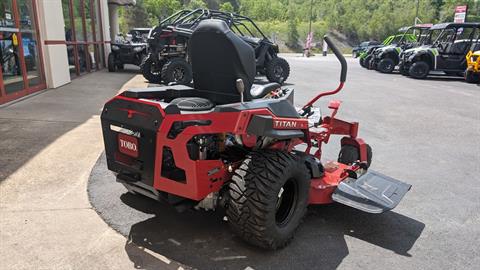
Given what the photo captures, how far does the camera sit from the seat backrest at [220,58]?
10.0 ft

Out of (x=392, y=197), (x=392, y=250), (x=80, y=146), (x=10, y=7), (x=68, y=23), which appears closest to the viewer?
(x=392, y=250)

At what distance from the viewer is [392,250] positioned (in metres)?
3.07

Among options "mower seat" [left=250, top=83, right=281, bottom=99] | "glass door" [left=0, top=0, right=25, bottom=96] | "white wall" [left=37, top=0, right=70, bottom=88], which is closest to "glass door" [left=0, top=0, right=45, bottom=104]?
"glass door" [left=0, top=0, right=25, bottom=96]

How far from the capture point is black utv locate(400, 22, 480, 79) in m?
14.9

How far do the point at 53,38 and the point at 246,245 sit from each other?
28.7ft

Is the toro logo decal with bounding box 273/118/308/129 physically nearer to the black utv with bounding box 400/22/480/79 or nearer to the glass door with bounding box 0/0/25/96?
the glass door with bounding box 0/0/25/96

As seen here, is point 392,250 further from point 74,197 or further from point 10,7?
point 10,7

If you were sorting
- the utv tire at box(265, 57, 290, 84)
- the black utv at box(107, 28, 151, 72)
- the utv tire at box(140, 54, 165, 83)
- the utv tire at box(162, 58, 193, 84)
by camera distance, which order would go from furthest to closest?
the black utv at box(107, 28, 151, 72), the utv tire at box(265, 57, 290, 84), the utv tire at box(140, 54, 165, 83), the utv tire at box(162, 58, 193, 84)

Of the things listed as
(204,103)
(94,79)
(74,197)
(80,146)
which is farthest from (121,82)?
(204,103)

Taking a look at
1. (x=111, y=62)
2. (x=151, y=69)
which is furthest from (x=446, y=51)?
(x=111, y=62)

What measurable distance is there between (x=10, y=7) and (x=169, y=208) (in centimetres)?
670

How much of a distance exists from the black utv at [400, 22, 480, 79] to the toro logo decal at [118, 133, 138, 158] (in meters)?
14.8

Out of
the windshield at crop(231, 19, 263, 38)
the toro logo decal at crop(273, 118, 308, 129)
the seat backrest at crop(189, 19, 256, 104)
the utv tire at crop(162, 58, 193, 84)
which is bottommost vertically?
the utv tire at crop(162, 58, 193, 84)

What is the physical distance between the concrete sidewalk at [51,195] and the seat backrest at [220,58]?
4.74ft
